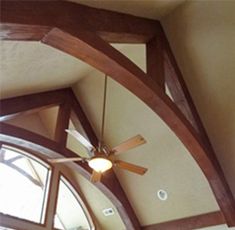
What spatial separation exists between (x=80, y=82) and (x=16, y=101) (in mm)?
1184

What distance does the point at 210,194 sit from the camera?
5.79 meters

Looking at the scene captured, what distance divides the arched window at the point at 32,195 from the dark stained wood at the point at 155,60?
3.07m

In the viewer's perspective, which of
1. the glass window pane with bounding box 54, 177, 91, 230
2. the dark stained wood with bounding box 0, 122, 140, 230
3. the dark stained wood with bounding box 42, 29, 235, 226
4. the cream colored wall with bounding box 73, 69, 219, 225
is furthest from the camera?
the glass window pane with bounding box 54, 177, 91, 230

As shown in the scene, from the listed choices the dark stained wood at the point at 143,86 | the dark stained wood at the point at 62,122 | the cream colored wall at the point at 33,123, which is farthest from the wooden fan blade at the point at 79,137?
the cream colored wall at the point at 33,123

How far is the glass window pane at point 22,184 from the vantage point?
19.8 feet

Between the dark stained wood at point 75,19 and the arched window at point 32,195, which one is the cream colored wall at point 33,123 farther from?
the dark stained wood at point 75,19

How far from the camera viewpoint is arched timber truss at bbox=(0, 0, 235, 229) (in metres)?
2.88

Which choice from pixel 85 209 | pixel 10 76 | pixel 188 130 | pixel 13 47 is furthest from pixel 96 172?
pixel 85 209

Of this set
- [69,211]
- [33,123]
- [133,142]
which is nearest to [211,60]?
[133,142]

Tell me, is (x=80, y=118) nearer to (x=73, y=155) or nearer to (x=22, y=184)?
(x=73, y=155)

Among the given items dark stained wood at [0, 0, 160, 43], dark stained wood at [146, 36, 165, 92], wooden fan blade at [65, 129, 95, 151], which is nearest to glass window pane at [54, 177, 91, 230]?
wooden fan blade at [65, 129, 95, 151]

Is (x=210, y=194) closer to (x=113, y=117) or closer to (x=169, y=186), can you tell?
(x=169, y=186)

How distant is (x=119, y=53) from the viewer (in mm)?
3623

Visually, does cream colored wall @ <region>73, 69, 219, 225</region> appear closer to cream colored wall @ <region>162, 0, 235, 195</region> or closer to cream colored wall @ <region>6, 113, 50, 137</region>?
cream colored wall @ <region>162, 0, 235, 195</region>
